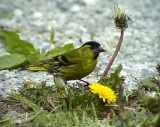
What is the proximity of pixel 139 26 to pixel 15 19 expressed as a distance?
2.29m

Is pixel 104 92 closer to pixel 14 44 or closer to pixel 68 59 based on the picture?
pixel 68 59

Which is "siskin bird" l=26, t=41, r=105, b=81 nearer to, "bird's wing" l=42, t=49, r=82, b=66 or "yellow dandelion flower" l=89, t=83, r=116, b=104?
"bird's wing" l=42, t=49, r=82, b=66

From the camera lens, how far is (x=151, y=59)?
18.1 ft

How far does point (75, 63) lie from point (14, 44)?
4.06 feet

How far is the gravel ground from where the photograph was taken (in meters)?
4.80

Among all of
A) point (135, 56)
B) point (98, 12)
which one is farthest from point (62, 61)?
point (98, 12)

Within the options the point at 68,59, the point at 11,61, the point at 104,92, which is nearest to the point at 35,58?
the point at 11,61

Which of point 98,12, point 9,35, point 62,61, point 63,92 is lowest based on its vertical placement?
point 63,92

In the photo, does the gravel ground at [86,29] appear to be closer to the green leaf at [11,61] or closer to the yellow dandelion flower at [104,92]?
the green leaf at [11,61]

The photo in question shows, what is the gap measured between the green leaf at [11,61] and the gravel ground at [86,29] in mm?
88

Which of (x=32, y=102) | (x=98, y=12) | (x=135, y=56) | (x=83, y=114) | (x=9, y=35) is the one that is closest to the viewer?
(x=83, y=114)

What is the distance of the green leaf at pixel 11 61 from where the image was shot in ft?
15.9

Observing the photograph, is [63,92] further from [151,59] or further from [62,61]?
[151,59]

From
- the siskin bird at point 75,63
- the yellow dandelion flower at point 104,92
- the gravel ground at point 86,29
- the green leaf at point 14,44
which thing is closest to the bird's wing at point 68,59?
the siskin bird at point 75,63
